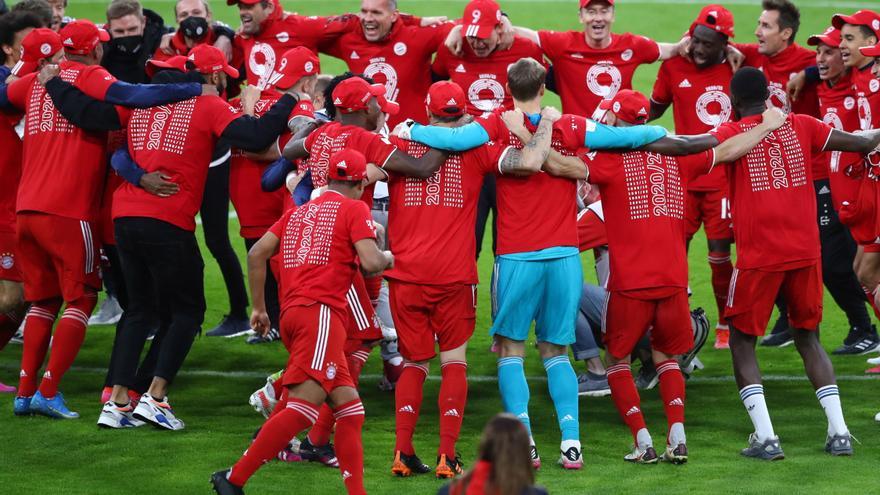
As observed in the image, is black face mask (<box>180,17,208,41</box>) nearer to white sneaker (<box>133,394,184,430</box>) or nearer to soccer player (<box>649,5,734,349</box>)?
white sneaker (<box>133,394,184,430</box>)

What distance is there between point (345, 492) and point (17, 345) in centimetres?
486

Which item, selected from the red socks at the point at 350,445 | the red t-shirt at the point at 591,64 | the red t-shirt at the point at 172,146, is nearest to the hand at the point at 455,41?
the red t-shirt at the point at 591,64

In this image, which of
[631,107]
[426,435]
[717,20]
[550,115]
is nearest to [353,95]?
[550,115]

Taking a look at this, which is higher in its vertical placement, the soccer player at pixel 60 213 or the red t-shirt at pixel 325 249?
the red t-shirt at pixel 325 249

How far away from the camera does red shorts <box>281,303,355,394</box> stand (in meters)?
7.02

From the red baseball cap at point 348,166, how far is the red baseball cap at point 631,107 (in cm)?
177

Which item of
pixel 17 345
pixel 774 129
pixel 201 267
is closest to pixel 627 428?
A: pixel 774 129

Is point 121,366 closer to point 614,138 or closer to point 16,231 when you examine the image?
point 16,231

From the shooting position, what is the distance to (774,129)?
26.8ft

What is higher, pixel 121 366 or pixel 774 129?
pixel 774 129

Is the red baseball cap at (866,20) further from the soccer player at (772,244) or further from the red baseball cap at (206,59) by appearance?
the red baseball cap at (206,59)

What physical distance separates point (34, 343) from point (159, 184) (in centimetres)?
149

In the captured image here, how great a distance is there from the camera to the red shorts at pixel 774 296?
823 cm

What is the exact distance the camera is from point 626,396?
8.04 meters
